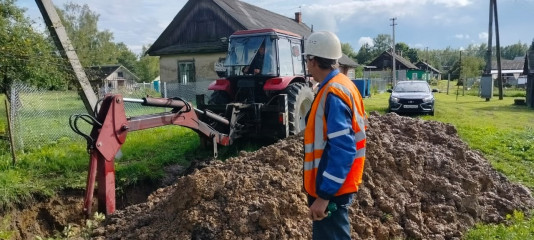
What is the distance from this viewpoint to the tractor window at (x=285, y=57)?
26.3ft

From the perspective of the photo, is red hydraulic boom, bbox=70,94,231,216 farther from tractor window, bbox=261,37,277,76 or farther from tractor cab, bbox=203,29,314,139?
tractor window, bbox=261,37,277,76

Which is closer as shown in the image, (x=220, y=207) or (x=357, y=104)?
(x=357, y=104)

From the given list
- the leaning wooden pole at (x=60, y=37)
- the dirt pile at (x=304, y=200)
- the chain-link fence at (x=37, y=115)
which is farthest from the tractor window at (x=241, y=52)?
the chain-link fence at (x=37, y=115)

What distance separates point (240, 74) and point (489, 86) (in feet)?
79.3

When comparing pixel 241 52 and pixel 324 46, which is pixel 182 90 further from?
pixel 324 46

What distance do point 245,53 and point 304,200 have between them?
4.43 metres

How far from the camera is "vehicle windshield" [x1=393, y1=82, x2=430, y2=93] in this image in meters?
15.8

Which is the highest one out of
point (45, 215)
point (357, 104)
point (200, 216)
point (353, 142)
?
point (357, 104)

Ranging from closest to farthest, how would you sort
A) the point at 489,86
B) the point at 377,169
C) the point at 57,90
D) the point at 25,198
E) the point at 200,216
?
the point at 200,216 < the point at 377,169 < the point at 25,198 < the point at 57,90 < the point at 489,86

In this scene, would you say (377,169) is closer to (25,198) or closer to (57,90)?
(25,198)

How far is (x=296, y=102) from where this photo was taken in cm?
768

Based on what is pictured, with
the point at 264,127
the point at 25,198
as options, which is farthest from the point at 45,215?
the point at 264,127

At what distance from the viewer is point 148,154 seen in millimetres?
7738

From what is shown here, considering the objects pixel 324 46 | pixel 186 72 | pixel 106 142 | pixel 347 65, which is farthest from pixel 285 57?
pixel 347 65
